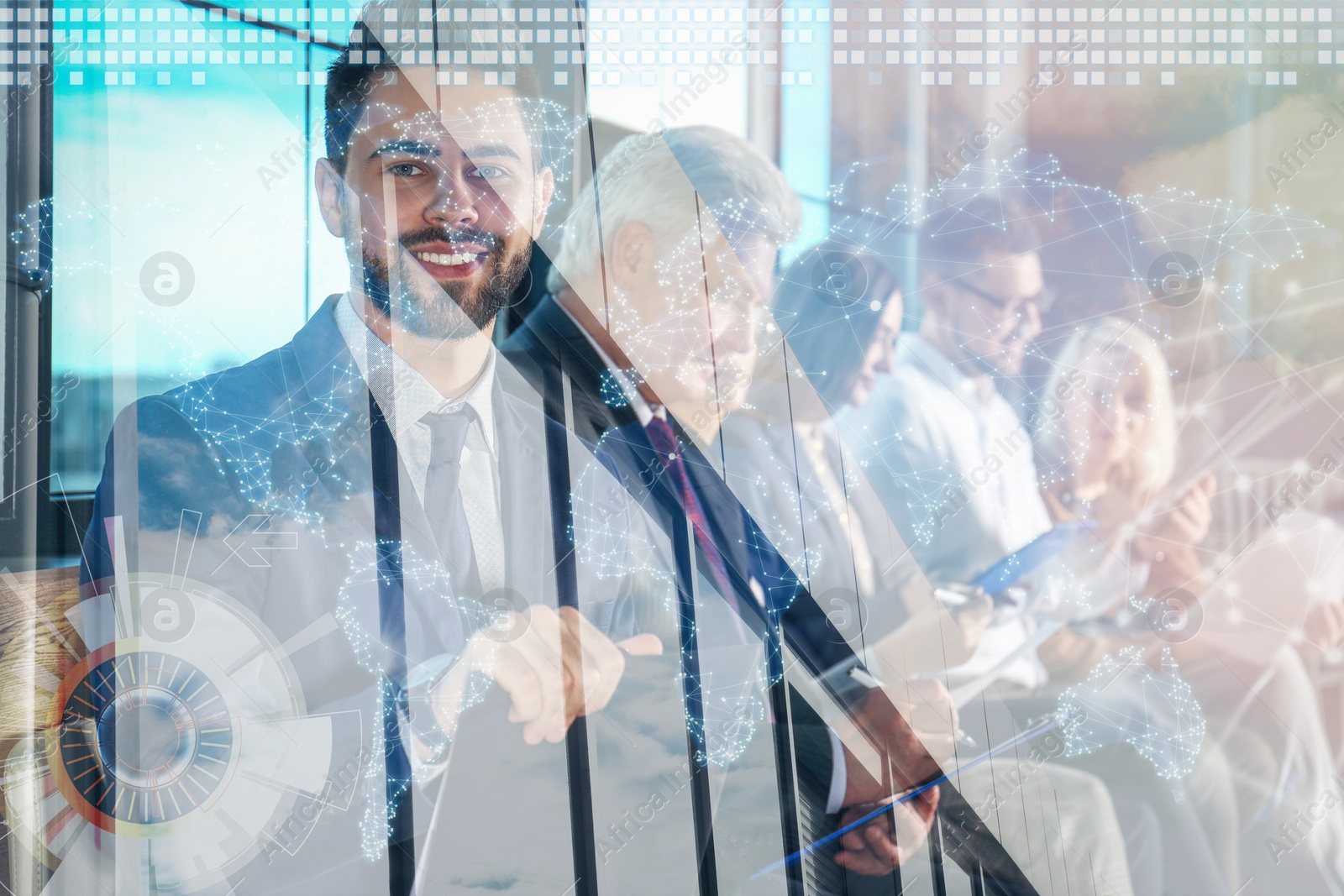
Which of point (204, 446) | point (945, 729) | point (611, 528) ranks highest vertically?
point (204, 446)

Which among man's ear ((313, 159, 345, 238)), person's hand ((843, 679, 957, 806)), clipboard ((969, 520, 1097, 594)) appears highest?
man's ear ((313, 159, 345, 238))

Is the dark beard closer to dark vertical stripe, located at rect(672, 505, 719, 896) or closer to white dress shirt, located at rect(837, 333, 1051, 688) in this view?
dark vertical stripe, located at rect(672, 505, 719, 896)

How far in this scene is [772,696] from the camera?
120 cm

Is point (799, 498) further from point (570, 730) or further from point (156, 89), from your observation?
point (156, 89)

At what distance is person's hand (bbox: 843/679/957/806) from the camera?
119 centimetres

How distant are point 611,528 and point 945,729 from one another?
0.65m

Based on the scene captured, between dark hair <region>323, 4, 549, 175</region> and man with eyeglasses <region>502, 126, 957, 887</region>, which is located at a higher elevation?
dark hair <region>323, 4, 549, 175</region>

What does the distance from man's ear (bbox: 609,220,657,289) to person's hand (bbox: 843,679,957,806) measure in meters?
0.81

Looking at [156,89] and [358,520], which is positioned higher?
[156,89]

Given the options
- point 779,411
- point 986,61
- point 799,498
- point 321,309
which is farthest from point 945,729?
point 321,309

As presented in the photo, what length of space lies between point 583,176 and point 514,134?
13 cm
